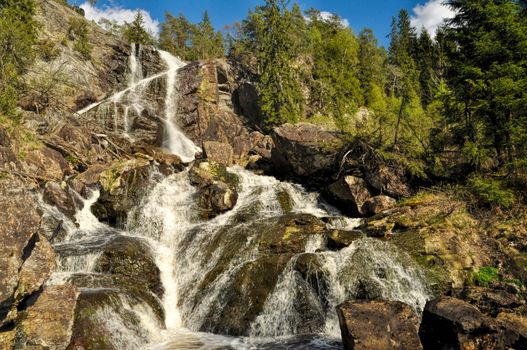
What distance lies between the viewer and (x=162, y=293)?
15.9m

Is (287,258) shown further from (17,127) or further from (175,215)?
(17,127)

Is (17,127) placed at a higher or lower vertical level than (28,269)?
higher

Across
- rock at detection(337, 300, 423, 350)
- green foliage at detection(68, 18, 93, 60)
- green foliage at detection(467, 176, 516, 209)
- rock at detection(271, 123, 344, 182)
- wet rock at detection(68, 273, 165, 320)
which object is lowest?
rock at detection(337, 300, 423, 350)

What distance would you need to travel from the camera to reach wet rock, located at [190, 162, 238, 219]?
23.0m

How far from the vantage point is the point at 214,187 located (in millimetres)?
24125

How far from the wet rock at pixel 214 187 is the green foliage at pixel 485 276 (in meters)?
13.7

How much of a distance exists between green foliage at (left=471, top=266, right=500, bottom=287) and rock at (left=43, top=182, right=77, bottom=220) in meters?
20.6

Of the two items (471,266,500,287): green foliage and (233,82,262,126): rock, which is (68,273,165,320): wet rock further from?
(233,82,262,126): rock

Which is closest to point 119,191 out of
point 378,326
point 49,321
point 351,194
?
point 49,321

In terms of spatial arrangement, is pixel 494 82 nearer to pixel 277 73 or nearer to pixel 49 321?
pixel 49 321

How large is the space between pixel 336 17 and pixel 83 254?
61.0 metres

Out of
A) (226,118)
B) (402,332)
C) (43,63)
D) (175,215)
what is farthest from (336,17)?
(402,332)

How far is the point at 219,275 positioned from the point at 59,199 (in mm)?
11715

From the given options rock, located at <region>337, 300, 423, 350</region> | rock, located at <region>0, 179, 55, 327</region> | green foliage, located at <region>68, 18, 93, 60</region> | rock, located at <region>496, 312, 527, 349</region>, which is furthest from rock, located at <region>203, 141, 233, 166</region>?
green foliage, located at <region>68, 18, 93, 60</region>
